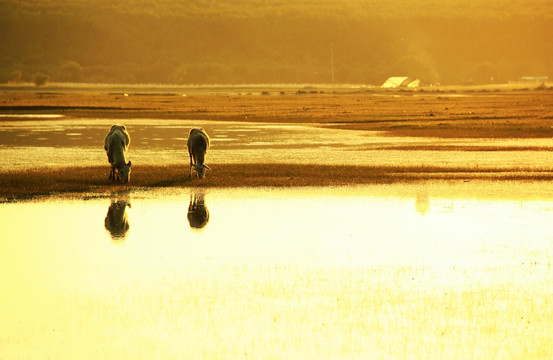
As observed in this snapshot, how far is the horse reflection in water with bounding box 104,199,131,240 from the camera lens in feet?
61.4

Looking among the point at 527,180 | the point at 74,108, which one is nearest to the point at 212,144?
the point at 527,180

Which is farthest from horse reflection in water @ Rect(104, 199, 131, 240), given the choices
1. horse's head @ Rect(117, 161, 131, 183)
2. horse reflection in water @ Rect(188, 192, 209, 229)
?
horse's head @ Rect(117, 161, 131, 183)

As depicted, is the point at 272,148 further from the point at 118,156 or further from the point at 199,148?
the point at 118,156

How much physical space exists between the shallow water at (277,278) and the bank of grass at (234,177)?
7.80 ft

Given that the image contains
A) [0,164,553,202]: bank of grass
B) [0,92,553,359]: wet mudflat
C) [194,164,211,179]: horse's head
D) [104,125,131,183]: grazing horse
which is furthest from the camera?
[194,164,211,179]: horse's head

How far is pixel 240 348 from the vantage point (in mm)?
11211

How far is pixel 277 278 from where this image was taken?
14750 mm

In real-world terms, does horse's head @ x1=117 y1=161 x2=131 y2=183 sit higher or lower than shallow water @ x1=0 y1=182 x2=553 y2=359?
higher

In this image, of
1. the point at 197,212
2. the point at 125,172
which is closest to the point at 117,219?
the point at 197,212

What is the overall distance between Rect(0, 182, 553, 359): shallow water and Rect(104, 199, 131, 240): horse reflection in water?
0.14 feet

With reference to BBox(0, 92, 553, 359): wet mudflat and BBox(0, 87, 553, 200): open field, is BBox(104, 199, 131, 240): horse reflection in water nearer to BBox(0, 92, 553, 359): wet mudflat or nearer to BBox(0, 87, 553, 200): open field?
BBox(0, 92, 553, 359): wet mudflat

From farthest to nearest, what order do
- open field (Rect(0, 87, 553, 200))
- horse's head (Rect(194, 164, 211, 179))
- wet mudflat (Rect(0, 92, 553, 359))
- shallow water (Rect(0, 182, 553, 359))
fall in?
horse's head (Rect(194, 164, 211, 179)) → open field (Rect(0, 87, 553, 200)) → wet mudflat (Rect(0, 92, 553, 359)) → shallow water (Rect(0, 182, 553, 359))

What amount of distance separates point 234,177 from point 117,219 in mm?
7922

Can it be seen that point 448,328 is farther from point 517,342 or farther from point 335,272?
point 335,272
